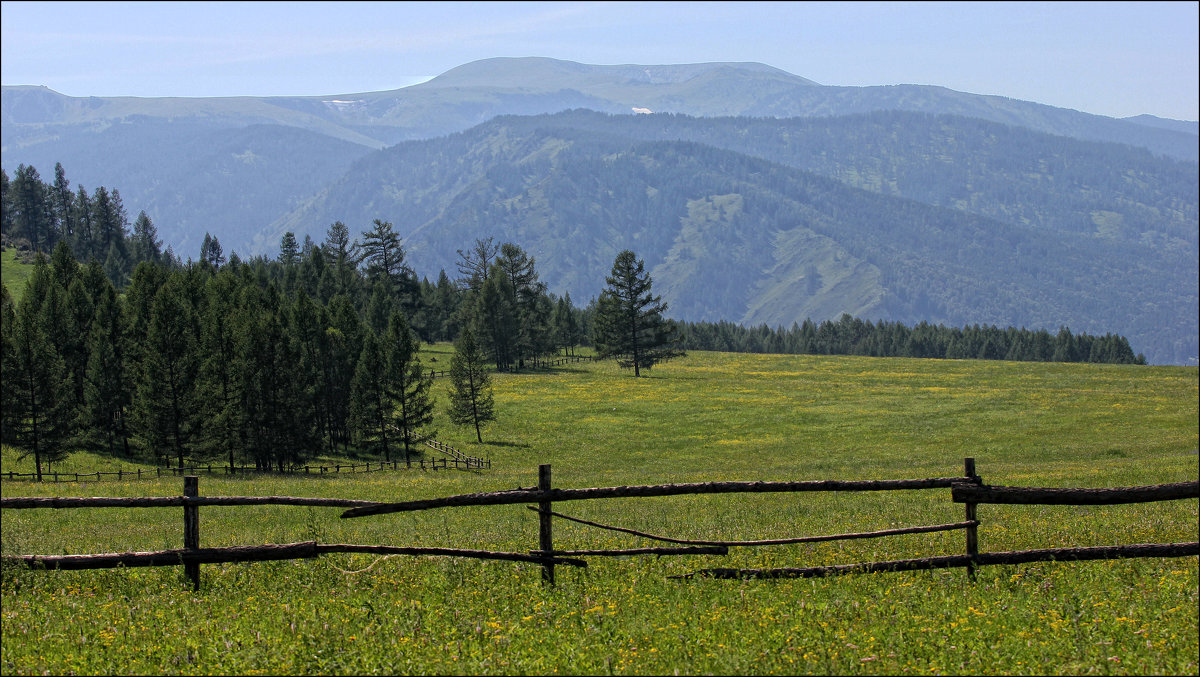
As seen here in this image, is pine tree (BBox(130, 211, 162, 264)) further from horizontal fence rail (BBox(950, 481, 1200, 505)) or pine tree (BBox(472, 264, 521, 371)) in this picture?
horizontal fence rail (BBox(950, 481, 1200, 505))

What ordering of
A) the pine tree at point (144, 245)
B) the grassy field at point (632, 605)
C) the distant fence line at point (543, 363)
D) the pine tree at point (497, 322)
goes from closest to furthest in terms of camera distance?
the grassy field at point (632, 605) < the distant fence line at point (543, 363) < the pine tree at point (497, 322) < the pine tree at point (144, 245)

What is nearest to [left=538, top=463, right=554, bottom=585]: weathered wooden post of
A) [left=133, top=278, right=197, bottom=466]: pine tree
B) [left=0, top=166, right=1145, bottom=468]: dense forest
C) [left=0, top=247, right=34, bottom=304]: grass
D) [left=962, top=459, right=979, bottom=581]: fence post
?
[left=962, top=459, right=979, bottom=581]: fence post

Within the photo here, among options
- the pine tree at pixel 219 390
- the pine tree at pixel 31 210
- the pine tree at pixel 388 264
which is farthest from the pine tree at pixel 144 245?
the pine tree at pixel 219 390

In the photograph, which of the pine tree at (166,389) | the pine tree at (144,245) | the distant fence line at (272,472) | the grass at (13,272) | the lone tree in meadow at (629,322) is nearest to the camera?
the distant fence line at (272,472)

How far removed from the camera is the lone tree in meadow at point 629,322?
115438mm

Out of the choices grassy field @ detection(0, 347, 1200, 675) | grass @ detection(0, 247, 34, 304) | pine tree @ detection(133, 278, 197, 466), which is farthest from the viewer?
grass @ detection(0, 247, 34, 304)

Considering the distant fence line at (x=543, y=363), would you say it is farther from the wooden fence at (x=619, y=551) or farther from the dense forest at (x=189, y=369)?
the wooden fence at (x=619, y=551)

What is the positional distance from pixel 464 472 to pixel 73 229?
15468cm

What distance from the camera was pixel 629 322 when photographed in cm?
11594

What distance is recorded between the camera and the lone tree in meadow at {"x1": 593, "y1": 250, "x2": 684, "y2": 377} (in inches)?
4545

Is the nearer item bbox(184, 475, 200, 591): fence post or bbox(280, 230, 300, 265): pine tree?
bbox(184, 475, 200, 591): fence post

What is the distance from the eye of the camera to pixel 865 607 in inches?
401

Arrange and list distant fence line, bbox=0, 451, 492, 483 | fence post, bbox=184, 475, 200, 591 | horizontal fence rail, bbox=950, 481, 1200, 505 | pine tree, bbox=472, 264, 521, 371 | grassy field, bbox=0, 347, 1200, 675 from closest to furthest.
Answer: grassy field, bbox=0, 347, 1200, 675
horizontal fence rail, bbox=950, 481, 1200, 505
fence post, bbox=184, 475, 200, 591
distant fence line, bbox=0, 451, 492, 483
pine tree, bbox=472, 264, 521, 371

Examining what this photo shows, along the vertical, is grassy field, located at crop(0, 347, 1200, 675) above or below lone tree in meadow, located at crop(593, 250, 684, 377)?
below
